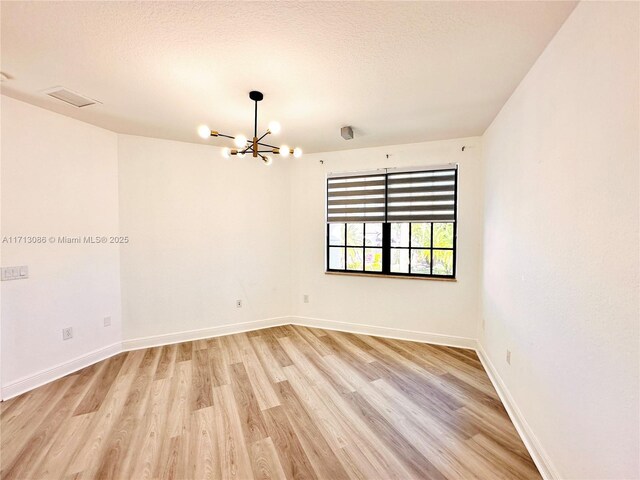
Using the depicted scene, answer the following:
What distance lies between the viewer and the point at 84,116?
2.93 metres

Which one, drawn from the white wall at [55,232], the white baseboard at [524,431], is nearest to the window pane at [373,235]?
the white baseboard at [524,431]

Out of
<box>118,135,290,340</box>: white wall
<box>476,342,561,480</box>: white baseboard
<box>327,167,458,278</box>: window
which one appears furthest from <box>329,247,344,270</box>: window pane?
<box>476,342,561,480</box>: white baseboard

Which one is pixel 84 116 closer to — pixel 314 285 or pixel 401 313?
pixel 314 285

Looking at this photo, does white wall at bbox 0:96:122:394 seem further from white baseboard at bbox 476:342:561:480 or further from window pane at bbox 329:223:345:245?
white baseboard at bbox 476:342:561:480

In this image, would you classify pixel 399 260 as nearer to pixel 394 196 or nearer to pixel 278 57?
pixel 394 196

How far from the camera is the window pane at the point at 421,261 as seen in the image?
3.88 meters

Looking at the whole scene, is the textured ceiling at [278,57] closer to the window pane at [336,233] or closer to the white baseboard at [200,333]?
the window pane at [336,233]

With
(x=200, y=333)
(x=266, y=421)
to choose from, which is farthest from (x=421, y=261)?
(x=200, y=333)

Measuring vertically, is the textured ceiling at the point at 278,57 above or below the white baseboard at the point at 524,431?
above

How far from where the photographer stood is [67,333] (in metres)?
3.00

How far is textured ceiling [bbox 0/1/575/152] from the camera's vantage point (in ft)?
5.02

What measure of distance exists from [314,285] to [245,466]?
2.77 metres

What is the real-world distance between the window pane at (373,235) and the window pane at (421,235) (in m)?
0.46

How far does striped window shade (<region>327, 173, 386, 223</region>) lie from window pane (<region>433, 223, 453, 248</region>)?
0.72m
